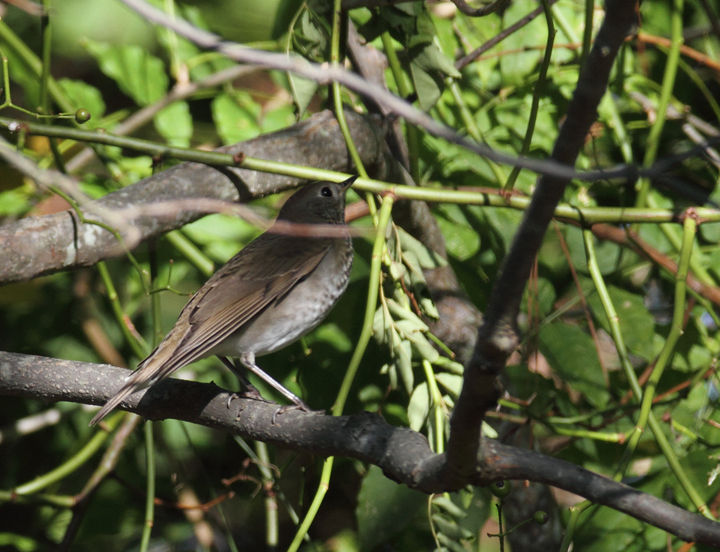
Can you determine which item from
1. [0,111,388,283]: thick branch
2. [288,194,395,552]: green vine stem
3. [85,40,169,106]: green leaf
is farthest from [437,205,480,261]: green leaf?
[85,40,169,106]: green leaf

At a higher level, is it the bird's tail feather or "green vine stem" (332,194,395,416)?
"green vine stem" (332,194,395,416)

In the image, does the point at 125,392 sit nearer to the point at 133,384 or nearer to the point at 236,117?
the point at 133,384

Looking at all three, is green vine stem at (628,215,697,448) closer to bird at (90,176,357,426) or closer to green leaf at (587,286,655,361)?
green leaf at (587,286,655,361)

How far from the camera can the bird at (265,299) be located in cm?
285

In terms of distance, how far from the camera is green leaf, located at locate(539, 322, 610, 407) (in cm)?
322

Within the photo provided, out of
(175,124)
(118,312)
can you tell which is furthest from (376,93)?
(175,124)

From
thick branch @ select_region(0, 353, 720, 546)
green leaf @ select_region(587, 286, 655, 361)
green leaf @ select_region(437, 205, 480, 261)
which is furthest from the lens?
green leaf @ select_region(437, 205, 480, 261)

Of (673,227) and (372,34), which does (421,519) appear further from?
(372,34)

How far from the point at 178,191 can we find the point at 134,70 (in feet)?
5.15

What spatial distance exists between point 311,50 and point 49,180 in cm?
156

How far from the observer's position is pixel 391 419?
336 centimetres

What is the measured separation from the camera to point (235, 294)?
3072 mm

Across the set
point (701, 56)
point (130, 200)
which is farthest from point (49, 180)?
point (701, 56)

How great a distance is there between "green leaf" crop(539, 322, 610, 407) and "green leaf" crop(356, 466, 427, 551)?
2.95 feet
